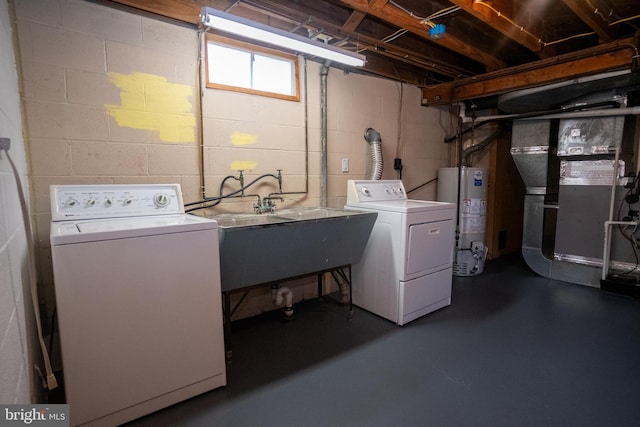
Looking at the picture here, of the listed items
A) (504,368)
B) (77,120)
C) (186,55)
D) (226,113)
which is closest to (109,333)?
(77,120)

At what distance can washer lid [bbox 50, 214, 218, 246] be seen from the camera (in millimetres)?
1303

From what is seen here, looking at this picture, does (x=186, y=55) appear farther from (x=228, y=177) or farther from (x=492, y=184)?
(x=492, y=184)

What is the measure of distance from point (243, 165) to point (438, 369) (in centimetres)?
191

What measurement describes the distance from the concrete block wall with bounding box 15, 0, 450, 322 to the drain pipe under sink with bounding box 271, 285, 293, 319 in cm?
20

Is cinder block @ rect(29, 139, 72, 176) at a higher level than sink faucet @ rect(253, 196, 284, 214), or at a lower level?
higher

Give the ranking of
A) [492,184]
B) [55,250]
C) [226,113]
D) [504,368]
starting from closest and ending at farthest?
[55,250], [504,368], [226,113], [492,184]

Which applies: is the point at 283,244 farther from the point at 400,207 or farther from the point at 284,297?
the point at 400,207

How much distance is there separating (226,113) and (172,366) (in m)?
1.67

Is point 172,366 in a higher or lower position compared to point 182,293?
lower

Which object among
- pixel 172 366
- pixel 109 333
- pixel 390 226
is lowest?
pixel 172 366

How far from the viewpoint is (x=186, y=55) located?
2.15m

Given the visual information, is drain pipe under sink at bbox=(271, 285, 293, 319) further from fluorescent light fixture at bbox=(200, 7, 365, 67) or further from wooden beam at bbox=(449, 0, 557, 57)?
wooden beam at bbox=(449, 0, 557, 57)

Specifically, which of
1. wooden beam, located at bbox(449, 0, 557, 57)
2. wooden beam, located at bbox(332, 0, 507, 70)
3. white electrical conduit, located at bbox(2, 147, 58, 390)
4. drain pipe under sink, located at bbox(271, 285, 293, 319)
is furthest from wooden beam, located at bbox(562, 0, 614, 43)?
white electrical conduit, located at bbox(2, 147, 58, 390)

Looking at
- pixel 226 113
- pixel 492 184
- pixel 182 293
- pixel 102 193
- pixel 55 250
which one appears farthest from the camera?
pixel 492 184
